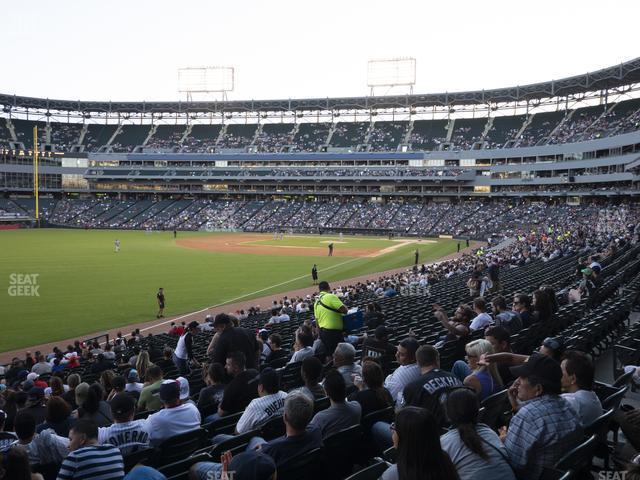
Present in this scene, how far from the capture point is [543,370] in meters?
4.53

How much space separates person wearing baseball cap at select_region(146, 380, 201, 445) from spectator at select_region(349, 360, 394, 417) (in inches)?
73.4

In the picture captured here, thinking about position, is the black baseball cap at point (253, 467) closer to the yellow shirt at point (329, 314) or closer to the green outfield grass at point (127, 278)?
the yellow shirt at point (329, 314)

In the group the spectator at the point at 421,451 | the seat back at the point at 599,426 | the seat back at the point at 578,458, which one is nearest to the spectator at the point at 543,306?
A: the seat back at the point at 599,426

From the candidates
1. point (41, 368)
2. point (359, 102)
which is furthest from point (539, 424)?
point (359, 102)

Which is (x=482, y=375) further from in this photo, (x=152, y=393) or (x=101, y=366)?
(x=101, y=366)

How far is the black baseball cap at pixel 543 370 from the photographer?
4.51 metres

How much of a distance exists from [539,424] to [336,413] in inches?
75.8

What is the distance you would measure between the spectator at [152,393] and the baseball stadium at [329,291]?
1.2 inches

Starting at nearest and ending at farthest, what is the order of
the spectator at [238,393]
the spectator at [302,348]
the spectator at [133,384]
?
the spectator at [238,393] < the spectator at [133,384] < the spectator at [302,348]

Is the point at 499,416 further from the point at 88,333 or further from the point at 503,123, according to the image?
the point at 503,123

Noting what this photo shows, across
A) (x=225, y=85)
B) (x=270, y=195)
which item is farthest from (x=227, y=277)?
(x=225, y=85)

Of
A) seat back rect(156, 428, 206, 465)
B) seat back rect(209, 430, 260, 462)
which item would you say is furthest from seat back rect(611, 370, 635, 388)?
seat back rect(156, 428, 206, 465)

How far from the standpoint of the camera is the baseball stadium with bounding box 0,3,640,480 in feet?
15.1

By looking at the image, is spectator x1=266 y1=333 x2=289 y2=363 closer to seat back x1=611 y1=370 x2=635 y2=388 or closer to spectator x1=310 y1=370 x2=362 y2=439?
spectator x1=310 y1=370 x2=362 y2=439
